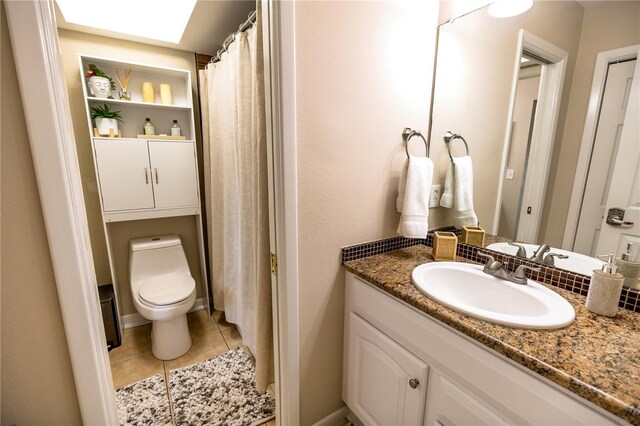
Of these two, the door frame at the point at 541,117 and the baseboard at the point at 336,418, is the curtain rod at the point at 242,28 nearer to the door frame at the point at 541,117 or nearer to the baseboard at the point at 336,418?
the door frame at the point at 541,117

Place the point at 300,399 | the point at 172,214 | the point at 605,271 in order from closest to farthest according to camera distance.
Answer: the point at 605,271
the point at 300,399
the point at 172,214

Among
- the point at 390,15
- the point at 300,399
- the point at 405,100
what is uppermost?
the point at 390,15

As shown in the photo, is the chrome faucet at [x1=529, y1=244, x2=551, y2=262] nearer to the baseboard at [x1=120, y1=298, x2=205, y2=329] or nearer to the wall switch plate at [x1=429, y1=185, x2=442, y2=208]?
the wall switch plate at [x1=429, y1=185, x2=442, y2=208]

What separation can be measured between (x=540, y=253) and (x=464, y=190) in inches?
16.3

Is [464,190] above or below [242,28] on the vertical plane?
below

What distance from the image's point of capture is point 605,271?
0.81 m

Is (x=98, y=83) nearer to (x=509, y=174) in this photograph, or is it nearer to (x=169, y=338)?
(x=169, y=338)

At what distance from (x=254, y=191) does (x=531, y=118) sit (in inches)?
49.8

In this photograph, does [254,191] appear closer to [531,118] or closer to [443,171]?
[443,171]

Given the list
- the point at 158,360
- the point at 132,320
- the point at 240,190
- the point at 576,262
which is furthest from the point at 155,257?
the point at 576,262

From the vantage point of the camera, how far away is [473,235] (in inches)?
51.3

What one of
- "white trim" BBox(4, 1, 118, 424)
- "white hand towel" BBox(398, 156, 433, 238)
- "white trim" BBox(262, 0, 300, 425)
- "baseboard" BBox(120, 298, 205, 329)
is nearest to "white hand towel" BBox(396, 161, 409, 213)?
"white hand towel" BBox(398, 156, 433, 238)

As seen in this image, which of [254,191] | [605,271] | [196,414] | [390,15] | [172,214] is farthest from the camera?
[172,214]

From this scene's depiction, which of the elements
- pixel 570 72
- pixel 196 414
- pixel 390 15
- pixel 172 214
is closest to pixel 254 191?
pixel 390 15
